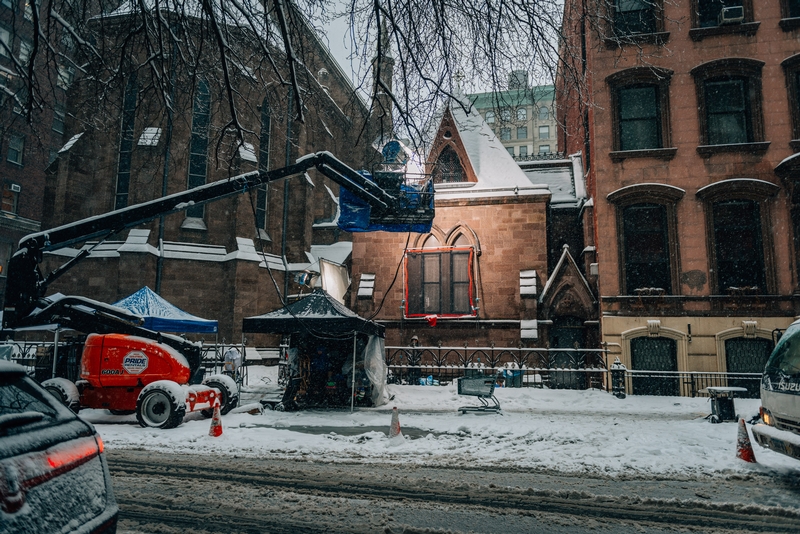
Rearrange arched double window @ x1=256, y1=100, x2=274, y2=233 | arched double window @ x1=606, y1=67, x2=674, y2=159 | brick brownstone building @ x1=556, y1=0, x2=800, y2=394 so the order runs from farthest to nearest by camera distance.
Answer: arched double window @ x1=256, y1=100, x2=274, y2=233, arched double window @ x1=606, y1=67, x2=674, y2=159, brick brownstone building @ x1=556, y1=0, x2=800, y2=394

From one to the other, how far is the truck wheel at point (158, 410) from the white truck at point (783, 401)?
9543 millimetres

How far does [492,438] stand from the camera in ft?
29.9

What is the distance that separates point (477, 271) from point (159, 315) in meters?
11.8

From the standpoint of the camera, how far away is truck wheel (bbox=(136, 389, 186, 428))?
9.61 metres

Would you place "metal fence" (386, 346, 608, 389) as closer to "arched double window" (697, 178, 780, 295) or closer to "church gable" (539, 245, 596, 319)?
"church gable" (539, 245, 596, 319)

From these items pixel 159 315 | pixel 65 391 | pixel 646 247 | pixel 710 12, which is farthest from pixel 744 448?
pixel 710 12

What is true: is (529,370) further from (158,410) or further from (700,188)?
(158,410)

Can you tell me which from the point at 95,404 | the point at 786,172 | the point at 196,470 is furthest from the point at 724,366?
the point at 95,404

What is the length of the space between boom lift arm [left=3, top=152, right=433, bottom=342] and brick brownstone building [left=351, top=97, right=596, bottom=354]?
10.9 meters

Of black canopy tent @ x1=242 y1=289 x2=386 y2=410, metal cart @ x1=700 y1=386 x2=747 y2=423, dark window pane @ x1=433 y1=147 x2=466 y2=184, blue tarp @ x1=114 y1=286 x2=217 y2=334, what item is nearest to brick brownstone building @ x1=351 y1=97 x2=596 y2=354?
dark window pane @ x1=433 y1=147 x2=466 y2=184

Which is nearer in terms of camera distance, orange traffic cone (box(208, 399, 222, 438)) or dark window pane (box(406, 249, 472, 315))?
orange traffic cone (box(208, 399, 222, 438))

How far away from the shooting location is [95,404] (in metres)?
10.3

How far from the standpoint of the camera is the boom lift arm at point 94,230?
27.6 feet

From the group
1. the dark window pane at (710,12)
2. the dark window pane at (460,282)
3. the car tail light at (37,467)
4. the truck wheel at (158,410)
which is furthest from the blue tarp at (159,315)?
the dark window pane at (710,12)
